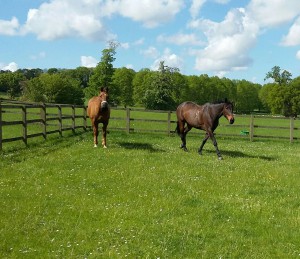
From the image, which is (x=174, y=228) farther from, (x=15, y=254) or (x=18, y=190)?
(x=18, y=190)

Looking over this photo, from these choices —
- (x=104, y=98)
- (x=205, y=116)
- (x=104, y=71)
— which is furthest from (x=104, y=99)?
(x=104, y=71)

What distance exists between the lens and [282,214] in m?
7.39

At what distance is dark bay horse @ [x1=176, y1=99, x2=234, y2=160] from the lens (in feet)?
47.2

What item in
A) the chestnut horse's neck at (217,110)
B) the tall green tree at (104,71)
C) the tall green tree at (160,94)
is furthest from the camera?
the tall green tree at (160,94)

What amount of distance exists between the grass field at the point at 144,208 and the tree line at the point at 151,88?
50754mm

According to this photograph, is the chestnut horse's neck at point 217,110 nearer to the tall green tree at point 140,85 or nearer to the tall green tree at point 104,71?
the tall green tree at point 104,71

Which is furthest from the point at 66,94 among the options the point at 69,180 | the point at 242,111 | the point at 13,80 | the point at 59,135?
the point at 69,180

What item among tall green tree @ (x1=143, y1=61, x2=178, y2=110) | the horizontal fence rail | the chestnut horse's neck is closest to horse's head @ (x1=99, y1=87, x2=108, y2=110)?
the horizontal fence rail

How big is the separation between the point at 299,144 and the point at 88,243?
19.1 metres

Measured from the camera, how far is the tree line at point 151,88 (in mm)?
67562

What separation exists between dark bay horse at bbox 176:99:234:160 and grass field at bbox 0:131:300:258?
90.0 inches

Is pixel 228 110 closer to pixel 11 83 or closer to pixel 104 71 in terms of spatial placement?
pixel 104 71

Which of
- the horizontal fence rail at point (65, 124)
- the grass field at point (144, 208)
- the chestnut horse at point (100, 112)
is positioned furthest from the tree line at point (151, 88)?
the grass field at point (144, 208)

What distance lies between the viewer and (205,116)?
49.7 ft
